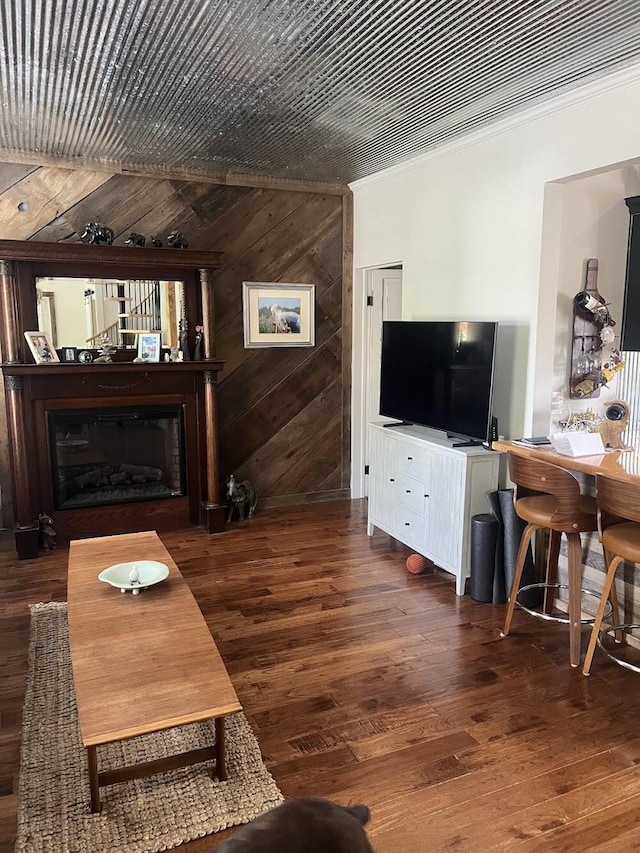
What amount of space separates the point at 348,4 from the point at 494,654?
287cm

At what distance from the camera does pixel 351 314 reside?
5691 mm

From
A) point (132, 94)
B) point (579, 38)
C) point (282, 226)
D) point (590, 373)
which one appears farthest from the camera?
point (282, 226)

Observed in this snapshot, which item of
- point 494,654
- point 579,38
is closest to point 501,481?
point 494,654

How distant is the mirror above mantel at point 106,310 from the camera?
4.55 m

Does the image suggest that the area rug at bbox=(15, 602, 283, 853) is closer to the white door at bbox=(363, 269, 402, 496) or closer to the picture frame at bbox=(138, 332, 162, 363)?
the picture frame at bbox=(138, 332, 162, 363)

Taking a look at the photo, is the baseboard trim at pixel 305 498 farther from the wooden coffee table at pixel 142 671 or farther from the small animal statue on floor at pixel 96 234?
the wooden coffee table at pixel 142 671

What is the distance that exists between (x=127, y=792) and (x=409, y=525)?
8.35 feet

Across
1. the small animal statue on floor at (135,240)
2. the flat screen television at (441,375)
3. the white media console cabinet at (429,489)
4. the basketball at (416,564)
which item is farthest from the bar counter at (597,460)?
the small animal statue on floor at (135,240)

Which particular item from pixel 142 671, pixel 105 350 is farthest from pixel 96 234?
pixel 142 671

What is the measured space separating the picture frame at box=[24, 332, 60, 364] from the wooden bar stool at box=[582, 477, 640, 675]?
356 cm

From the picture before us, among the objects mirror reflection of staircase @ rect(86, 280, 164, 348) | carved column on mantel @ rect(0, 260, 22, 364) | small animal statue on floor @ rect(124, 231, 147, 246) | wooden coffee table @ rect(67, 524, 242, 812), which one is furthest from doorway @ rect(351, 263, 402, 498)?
wooden coffee table @ rect(67, 524, 242, 812)

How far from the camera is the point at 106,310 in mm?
4703

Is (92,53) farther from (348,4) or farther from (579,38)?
(579,38)

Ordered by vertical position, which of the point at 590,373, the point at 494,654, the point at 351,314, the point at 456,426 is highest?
the point at 351,314
